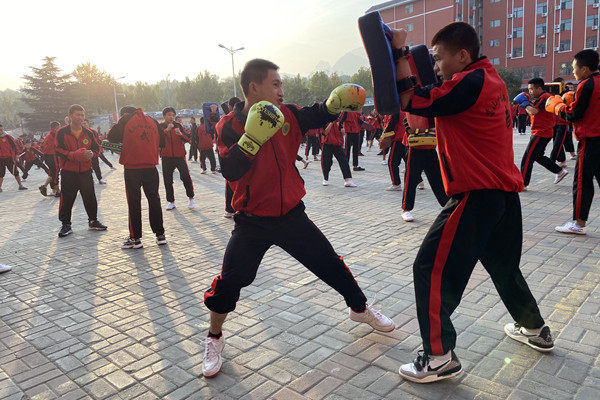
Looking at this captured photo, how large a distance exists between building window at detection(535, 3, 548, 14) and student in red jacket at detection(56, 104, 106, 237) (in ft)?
226

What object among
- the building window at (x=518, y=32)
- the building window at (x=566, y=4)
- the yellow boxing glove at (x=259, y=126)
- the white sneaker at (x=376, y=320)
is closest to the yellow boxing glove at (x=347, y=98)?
the yellow boxing glove at (x=259, y=126)

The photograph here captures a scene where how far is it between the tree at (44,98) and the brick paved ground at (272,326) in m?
66.6

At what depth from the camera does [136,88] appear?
82.0 meters

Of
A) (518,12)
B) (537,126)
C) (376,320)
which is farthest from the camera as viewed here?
(518,12)

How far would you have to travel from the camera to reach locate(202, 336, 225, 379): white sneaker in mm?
2936

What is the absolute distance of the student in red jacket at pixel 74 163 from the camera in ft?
24.0

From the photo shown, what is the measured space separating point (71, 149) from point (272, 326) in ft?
17.9

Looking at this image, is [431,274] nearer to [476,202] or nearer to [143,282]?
[476,202]

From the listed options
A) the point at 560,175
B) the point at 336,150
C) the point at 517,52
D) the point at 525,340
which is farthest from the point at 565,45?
the point at 525,340

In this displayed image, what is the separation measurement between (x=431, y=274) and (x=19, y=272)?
5.09 m

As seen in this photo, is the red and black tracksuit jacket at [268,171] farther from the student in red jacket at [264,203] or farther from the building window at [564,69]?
the building window at [564,69]

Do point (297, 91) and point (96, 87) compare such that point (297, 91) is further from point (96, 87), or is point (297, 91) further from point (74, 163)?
point (74, 163)

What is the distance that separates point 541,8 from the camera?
2420 inches

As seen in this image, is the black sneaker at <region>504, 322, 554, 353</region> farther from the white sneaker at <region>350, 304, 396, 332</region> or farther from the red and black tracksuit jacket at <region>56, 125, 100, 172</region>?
the red and black tracksuit jacket at <region>56, 125, 100, 172</region>
